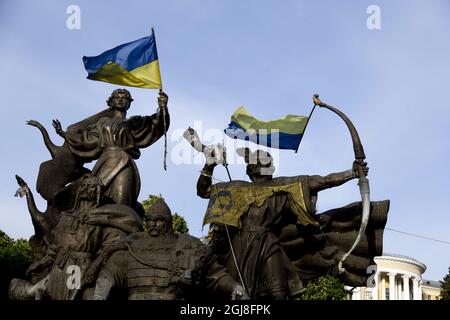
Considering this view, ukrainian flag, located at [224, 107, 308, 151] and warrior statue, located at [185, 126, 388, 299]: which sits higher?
ukrainian flag, located at [224, 107, 308, 151]

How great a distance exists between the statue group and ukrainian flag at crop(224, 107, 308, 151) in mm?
1208

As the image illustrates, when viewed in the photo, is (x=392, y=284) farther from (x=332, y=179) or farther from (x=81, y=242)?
(x=81, y=242)

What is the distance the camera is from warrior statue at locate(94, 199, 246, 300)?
1321 centimetres

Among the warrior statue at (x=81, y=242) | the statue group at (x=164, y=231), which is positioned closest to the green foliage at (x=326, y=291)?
the statue group at (x=164, y=231)

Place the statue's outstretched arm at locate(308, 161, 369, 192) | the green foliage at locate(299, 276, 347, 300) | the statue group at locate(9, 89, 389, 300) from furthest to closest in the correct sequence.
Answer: the green foliage at locate(299, 276, 347, 300) < the statue's outstretched arm at locate(308, 161, 369, 192) < the statue group at locate(9, 89, 389, 300)

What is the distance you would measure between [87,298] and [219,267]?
2041 millimetres

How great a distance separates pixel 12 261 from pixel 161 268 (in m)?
26.0

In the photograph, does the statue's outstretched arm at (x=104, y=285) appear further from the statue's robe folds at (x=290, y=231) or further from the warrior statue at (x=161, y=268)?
the statue's robe folds at (x=290, y=231)

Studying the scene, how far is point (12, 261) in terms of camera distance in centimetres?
3788

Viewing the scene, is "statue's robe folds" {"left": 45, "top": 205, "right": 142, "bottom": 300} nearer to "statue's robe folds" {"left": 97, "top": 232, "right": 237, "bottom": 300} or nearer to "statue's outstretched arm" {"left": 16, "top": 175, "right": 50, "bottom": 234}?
"statue's robe folds" {"left": 97, "top": 232, "right": 237, "bottom": 300}

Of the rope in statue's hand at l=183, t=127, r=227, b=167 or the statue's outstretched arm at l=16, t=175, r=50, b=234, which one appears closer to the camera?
the rope in statue's hand at l=183, t=127, r=227, b=167

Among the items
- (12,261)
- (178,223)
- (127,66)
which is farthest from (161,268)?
(178,223)

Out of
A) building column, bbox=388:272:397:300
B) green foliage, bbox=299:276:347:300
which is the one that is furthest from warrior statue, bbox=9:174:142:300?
building column, bbox=388:272:397:300

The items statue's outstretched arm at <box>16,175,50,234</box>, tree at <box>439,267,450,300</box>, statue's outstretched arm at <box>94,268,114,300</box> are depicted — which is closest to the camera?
statue's outstretched arm at <box>94,268,114,300</box>
